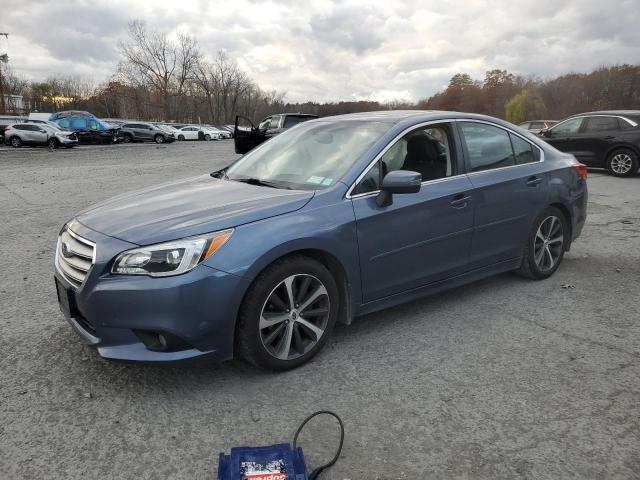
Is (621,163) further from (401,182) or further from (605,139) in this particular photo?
(401,182)

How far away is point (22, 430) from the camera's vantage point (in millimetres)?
2607

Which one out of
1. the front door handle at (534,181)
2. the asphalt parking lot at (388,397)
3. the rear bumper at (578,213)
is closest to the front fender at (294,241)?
the asphalt parking lot at (388,397)

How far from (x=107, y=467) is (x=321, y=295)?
1.50m

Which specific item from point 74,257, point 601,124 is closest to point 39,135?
point 601,124

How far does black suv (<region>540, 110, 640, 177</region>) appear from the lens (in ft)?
42.5

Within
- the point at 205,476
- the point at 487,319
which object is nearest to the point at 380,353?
the point at 487,319

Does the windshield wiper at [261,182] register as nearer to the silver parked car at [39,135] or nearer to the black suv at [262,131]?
the black suv at [262,131]

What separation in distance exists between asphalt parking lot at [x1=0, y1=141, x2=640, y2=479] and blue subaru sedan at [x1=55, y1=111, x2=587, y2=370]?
0.29 meters

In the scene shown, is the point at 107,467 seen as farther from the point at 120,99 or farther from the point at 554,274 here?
the point at 120,99

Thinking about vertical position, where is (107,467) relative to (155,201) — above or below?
below

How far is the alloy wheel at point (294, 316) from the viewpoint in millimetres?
3061

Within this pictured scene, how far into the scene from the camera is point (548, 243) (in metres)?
4.84

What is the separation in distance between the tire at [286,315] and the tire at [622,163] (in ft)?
41.1

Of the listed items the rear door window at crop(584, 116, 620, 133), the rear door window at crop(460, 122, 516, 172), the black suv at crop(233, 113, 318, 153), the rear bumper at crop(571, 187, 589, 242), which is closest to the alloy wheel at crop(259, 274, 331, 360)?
the rear door window at crop(460, 122, 516, 172)
